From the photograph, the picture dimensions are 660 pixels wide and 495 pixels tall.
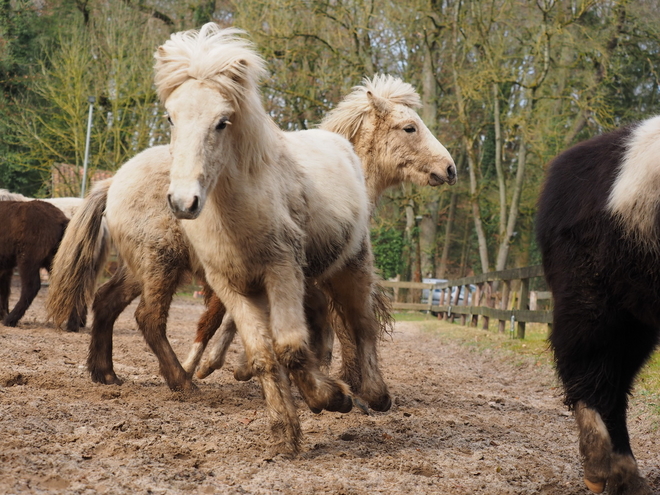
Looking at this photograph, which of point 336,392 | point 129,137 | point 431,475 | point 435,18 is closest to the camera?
point 431,475

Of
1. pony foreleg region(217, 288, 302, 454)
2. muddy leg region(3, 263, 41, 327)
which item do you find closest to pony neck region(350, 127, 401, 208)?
pony foreleg region(217, 288, 302, 454)

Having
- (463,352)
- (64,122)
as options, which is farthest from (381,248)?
(463,352)

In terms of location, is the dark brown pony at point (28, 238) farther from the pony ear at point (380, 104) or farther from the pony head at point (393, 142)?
the pony ear at point (380, 104)

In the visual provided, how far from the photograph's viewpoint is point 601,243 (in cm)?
327

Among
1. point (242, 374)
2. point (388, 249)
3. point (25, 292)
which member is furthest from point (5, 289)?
point (388, 249)

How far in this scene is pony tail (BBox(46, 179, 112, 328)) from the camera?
6191 mm

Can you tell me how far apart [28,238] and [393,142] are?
602cm

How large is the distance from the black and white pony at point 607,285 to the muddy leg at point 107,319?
11.8ft

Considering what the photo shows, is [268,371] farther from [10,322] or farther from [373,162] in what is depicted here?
[10,322]

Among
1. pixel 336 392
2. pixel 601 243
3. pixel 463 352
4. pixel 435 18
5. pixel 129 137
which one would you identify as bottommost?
pixel 463 352

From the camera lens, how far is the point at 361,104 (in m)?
6.68

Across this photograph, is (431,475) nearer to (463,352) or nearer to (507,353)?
(507,353)

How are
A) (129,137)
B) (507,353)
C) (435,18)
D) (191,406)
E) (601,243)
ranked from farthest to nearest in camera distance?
1. (129,137)
2. (435,18)
3. (507,353)
4. (191,406)
5. (601,243)

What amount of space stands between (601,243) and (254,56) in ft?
7.11
